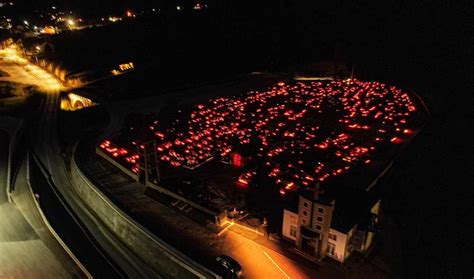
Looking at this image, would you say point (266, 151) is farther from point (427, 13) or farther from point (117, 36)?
point (427, 13)

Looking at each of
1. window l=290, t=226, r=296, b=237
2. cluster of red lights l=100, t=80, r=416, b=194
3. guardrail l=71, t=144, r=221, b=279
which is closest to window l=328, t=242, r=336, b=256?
window l=290, t=226, r=296, b=237

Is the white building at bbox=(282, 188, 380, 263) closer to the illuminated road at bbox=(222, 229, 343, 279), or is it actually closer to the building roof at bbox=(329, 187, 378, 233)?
the building roof at bbox=(329, 187, 378, 233)

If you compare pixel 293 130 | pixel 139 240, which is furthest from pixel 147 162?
pixel 293 130

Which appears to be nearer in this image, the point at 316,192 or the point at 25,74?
the point at 316,192

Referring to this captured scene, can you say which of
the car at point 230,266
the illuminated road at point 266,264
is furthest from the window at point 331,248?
the car at point 230,266

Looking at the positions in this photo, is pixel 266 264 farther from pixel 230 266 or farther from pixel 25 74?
pixel 25 74

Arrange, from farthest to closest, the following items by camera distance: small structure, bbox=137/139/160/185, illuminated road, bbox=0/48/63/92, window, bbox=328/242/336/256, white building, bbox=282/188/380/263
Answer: illuminated road, bbox=0/48/63/92
small structure, bbox=137/139/160/185
window, bbox=328/242/336/256
white building, bbox=282/188/380/263
